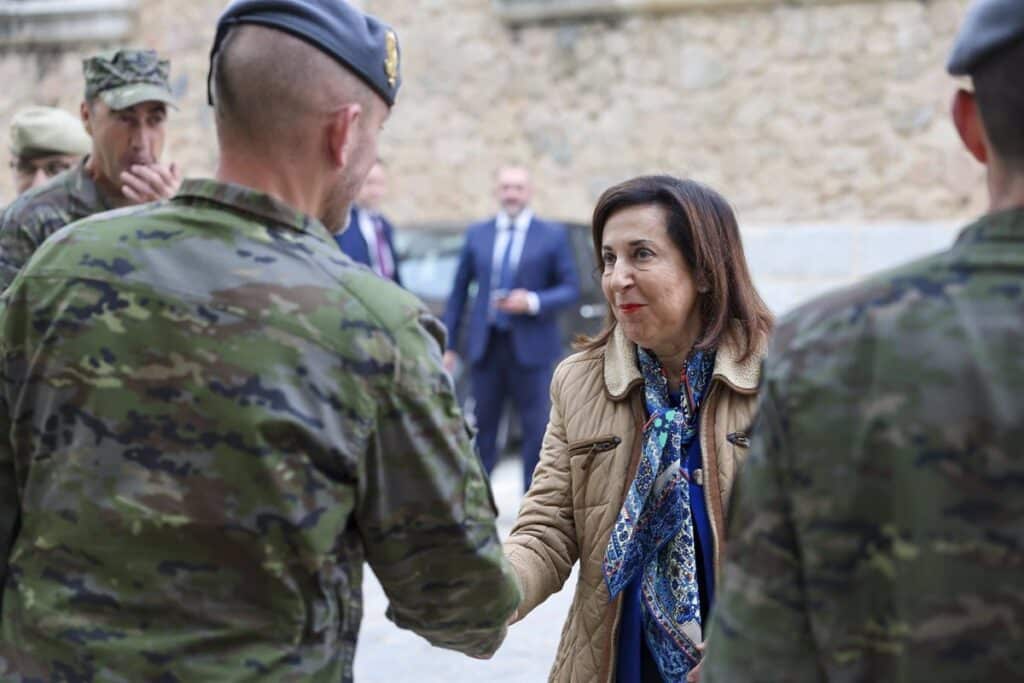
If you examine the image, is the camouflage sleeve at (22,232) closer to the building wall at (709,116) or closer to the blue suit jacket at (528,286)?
the blue suit jacket at (528,286)

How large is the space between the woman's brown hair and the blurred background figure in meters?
3.05

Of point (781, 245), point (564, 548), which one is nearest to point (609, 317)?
point (564, 548)

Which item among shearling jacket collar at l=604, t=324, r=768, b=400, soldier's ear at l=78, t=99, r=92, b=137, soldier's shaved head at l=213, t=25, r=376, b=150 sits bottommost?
shearling jacket collar at l=604, t=324, r=768, b=400

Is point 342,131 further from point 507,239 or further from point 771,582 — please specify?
point 507,239

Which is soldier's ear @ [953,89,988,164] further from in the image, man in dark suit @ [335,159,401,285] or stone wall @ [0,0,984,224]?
stone wall @ [0,0,984,224]

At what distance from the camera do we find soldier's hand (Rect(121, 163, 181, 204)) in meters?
4.36

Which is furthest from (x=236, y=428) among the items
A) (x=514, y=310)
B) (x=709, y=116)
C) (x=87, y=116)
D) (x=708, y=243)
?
(x=709, y=116)

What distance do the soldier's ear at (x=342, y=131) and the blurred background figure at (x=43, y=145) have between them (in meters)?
3.76

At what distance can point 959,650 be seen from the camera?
69.8 inches

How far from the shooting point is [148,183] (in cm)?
439

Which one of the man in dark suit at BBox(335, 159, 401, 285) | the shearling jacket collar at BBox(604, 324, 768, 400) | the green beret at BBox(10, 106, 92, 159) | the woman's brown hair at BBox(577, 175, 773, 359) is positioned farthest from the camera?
the man in dark suit at BBox(335, 159, 401, 285)

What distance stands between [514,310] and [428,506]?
6.63m

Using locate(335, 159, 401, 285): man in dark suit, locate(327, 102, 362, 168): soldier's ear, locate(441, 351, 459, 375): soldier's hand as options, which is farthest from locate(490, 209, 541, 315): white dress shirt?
locate(327, 102, 362, 168): soldier's ear

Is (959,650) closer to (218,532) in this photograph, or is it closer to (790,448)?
(790,448)
